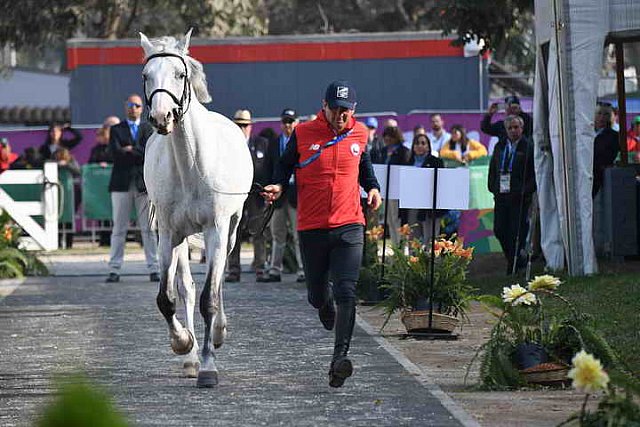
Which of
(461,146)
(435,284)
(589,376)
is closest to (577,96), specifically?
(435,284)

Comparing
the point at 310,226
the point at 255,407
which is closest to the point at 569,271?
the point at 310,226

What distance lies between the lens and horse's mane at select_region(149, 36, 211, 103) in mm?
9547

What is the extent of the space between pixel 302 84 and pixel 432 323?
62.8ft

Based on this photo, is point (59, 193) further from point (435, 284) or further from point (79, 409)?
point (79, 409)

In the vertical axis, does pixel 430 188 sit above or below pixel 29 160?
above

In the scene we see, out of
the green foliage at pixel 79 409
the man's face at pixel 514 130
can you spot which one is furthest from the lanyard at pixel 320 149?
the man's face at pixel 514 130

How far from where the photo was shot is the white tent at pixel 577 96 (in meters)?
15.0

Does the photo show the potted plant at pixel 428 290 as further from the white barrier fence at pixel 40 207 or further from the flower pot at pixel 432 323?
the white barrier fence at pixel 40 207

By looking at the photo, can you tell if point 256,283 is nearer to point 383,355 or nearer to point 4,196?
point 4,196

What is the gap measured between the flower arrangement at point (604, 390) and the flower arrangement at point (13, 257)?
13919 mm

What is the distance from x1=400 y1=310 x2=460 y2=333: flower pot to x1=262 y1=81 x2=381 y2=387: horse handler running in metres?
2.57

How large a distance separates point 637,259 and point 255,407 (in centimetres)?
1025

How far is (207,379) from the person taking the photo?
899 cm

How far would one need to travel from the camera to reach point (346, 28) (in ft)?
180
